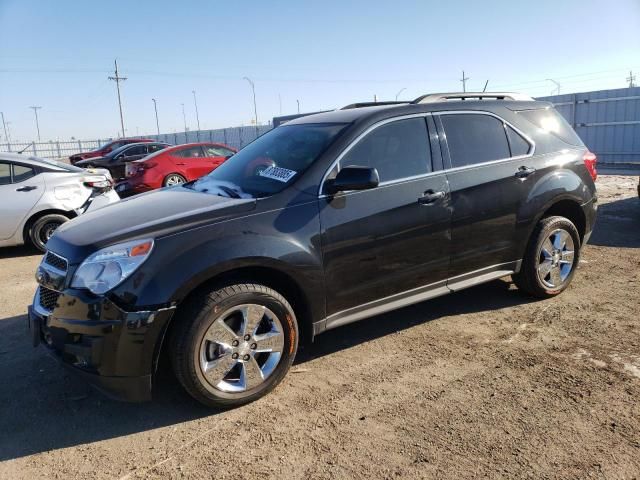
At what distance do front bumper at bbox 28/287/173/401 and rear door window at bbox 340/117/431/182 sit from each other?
173 cm

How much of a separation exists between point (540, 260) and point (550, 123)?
1320 millimetres

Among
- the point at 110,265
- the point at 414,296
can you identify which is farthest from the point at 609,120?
the point at 110,265

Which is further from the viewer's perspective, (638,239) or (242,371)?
(638,239)

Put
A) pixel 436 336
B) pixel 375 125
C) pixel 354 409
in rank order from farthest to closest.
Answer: pixel 436 336, pixel 375 125, pixel 354 409

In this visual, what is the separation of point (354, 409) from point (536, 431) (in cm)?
105

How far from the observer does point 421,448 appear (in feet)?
9.13

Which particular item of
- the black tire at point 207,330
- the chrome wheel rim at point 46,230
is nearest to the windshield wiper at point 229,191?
the black tire at point 207,330

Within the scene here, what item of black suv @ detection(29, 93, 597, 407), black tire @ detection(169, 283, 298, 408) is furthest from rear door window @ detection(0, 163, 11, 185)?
black tire @ detection(169, 283, 298, 408)

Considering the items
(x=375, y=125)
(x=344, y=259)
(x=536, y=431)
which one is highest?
(x=375, y=125)

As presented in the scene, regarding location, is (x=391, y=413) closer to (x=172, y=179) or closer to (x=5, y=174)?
(x=5, y=174)

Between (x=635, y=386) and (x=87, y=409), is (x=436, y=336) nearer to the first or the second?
(x=635, y=386)

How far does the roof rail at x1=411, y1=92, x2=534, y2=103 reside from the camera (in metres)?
4.37

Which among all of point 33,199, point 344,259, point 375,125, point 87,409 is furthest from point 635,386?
point 33,199

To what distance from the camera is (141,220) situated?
3.32m
